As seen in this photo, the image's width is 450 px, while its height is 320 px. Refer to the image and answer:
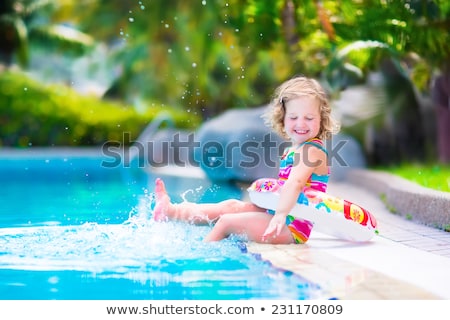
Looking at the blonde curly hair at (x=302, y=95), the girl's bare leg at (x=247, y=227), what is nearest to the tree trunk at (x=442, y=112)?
the blonde curly hair at (x=302, y=95)

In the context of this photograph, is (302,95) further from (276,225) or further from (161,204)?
(161,204)

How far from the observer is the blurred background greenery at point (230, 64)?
10.9 meters

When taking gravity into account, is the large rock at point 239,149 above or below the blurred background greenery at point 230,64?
below

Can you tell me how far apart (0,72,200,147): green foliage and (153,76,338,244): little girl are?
60.2ft

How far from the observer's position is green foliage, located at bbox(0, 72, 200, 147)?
23.2m

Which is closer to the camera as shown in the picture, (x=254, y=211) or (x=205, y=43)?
(x=254, y=211)

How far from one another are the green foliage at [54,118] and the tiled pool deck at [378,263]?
60.5 ft

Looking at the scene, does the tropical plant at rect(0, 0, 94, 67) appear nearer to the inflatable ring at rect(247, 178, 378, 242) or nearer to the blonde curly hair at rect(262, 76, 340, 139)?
the blonde curly hair at rect(262, 76, 340, 139)

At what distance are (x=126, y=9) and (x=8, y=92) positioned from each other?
19.1ft

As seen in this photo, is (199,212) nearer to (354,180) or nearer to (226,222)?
(226,222)

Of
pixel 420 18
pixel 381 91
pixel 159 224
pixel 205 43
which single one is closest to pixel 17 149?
pixel 205 43

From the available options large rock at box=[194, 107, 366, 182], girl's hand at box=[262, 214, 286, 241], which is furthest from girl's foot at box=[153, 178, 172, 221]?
large rock at box=[194, 107, 366, 182]

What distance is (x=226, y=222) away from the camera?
5.24 m

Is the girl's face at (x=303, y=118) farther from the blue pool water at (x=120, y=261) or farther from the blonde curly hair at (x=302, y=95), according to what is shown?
the blue pool water at (x=120, y=261)
